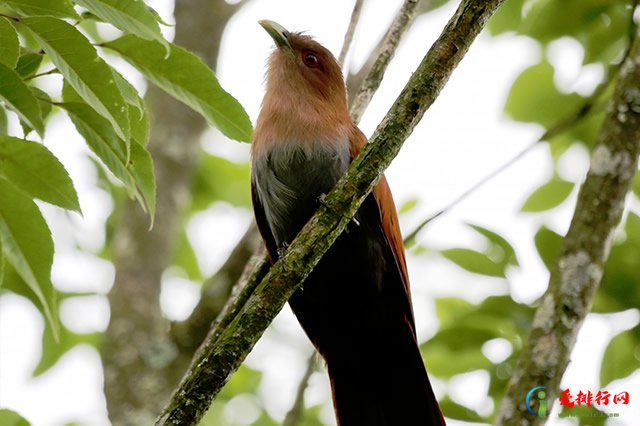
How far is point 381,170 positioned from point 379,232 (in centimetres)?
132

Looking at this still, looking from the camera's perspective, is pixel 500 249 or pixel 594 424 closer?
pixel 594 424

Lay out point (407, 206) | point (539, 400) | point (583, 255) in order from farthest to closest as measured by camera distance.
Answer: point (407, 206) < point (583, 255) < point (539, 400)

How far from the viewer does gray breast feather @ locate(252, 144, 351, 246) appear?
3.68m

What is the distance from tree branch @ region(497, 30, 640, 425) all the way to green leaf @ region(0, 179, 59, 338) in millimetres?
1638

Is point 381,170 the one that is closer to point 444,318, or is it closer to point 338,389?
point 338,389

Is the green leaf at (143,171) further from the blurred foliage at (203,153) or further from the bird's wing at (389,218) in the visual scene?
the bird's wing at (389,218)

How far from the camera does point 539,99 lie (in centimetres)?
457

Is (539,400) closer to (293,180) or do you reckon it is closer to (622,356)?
(622,356)

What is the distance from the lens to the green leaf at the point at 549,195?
14.3 feet

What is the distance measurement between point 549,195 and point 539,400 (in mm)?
1655

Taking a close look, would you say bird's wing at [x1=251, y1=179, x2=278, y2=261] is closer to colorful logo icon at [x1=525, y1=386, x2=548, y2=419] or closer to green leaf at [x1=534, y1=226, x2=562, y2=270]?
green leaf at [x1=534, y1=226, x2=562, y2=270]

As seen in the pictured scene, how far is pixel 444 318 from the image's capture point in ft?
16.6

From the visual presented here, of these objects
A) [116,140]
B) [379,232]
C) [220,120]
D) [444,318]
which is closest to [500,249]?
[379,232]

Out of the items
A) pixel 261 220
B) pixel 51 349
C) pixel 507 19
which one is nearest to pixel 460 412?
pixel 261 220
